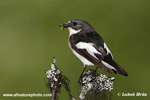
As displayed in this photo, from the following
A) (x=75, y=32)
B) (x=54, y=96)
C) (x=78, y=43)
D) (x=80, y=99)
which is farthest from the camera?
(x=75, y=32)

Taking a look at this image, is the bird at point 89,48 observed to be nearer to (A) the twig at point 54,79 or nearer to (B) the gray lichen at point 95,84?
(B) the gray lichen at point 95,84

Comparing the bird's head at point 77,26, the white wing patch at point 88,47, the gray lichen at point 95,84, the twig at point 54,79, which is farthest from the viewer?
the bird's head at point 77,26

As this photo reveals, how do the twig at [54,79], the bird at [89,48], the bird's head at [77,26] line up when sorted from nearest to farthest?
1. the twig at [54,79]
2. the bird at [89,48]
3. the bird's head at [77,26]

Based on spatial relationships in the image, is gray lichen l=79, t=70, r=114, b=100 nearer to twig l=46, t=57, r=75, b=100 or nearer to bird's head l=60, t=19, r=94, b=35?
twig l=46, t=57, r=75, b=100

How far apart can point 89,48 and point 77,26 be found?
51 centimetres

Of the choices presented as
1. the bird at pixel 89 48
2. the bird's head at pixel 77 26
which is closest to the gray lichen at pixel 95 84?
the bird at pixel 89 48

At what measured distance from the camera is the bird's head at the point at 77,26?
3.81 metres

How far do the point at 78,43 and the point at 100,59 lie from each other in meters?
0.40

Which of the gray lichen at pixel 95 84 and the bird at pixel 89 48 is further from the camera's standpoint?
the bird at pixel 89 48

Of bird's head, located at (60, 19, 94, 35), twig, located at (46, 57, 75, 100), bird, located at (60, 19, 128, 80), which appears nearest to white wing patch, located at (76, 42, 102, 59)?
bird, located at (60, 19, 128, 80)

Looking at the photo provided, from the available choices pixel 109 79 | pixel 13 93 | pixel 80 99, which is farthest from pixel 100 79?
pixel 13 93

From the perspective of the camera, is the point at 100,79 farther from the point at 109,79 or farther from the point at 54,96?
the point at 54,96

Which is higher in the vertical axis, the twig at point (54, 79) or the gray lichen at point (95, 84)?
the twig at point (54, 79)

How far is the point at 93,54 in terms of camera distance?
3391mm
